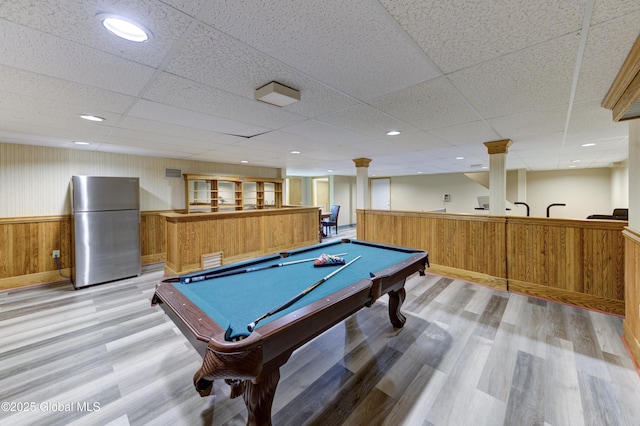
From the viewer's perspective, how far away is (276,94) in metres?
1.73

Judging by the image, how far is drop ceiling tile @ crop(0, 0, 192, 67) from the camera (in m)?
0.96

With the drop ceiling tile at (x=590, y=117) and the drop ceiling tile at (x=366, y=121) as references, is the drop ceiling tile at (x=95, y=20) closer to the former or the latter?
the drop ceiling tile at (x=366, y=121)

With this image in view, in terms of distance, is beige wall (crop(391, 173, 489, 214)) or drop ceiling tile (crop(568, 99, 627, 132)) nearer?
drop ceiling tile (crop(568, 99, 627, 132))

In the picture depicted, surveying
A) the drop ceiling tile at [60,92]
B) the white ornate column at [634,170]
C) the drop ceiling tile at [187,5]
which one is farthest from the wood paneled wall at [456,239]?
the drop ceiling tile at [60,92]

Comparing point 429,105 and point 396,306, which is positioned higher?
point 429,105

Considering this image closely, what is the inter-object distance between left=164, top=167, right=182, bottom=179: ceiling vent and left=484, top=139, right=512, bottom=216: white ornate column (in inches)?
216

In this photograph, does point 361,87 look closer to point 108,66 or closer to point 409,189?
point 108,66

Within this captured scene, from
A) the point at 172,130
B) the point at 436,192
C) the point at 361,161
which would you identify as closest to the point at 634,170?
the point at 361,161

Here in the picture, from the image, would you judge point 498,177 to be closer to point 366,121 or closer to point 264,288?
point 366,121

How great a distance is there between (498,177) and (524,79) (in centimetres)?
229

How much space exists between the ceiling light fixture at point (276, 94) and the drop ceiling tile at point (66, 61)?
0.65 metres

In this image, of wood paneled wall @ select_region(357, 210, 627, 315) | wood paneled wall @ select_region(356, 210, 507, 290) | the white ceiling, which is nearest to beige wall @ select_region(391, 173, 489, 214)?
wood paneled wall @ select_region(356, 210, 507, 290)

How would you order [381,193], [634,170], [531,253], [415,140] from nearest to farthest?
[634,170], [531,253], [415,140], [381,193]

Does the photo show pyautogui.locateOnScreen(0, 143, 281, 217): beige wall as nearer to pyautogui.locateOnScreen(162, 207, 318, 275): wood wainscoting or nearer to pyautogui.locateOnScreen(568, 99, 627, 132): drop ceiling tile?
pyautogui.locateOnScreen(162, 207, 318, 275): wood wainscoting
